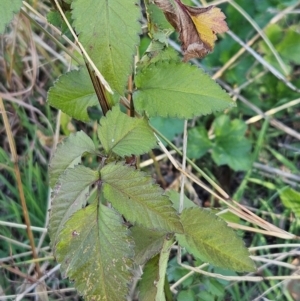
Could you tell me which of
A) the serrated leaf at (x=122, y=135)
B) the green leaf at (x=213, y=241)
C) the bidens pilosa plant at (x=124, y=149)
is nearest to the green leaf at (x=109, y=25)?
the bidens pilosa plant at (x=124, y=149)

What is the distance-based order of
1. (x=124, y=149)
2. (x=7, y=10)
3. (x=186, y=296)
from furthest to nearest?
(x=186, y=296)
(x=124, y=149)
(x=7, y=10)

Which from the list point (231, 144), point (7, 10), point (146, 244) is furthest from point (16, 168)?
point (231, 144)

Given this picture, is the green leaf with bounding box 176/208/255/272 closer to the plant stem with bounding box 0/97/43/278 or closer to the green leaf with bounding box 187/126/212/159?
the plant stem with bounding box 0/97/43/278

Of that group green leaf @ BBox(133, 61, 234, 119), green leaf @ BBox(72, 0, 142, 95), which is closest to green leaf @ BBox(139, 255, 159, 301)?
green leaf @ BBox(133, 61, 234, 119)

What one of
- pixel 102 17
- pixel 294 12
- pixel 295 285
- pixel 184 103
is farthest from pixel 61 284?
pixel 294 12

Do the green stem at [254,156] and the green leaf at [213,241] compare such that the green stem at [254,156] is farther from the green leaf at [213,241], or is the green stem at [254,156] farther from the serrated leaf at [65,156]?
the serrated leaf at [65,156]

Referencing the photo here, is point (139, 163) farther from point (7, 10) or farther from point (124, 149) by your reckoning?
point (7, 10)

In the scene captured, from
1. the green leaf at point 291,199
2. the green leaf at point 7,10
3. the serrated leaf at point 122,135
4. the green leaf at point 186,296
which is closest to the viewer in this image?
the green leaf at point 7,10
